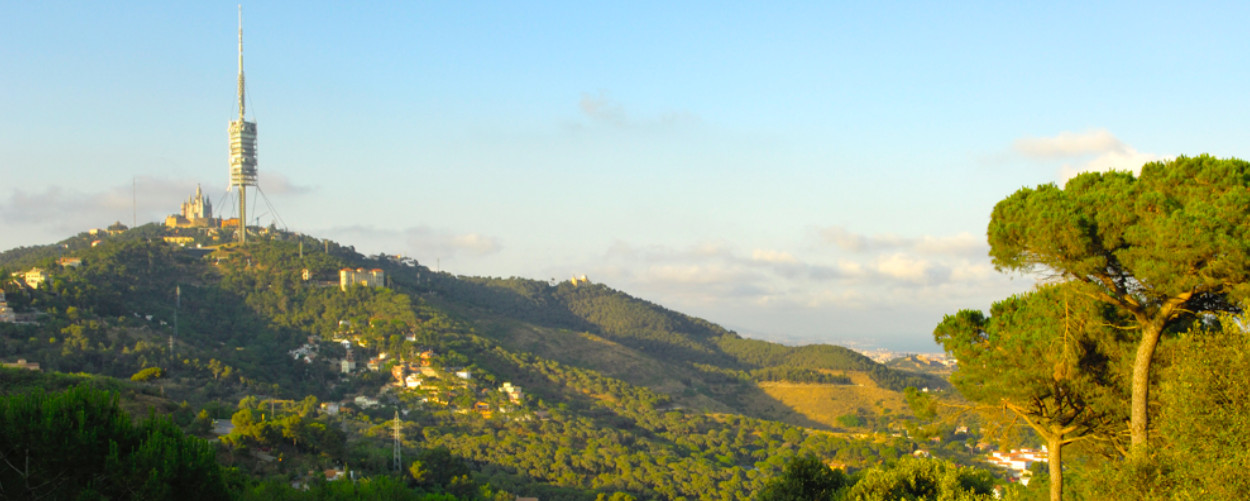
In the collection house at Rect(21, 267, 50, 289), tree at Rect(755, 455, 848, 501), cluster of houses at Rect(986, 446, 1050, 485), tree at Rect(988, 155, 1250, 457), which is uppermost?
house at Rect(21, 267, 50, 289)

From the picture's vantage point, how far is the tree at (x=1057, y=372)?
1001cm

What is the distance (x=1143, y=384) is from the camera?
29.8ft

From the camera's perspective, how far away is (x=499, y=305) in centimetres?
10225

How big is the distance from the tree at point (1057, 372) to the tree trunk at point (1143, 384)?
58 centimetres

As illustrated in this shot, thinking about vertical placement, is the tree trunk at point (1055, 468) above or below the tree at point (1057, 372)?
below

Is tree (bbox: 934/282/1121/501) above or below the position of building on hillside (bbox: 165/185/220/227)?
below

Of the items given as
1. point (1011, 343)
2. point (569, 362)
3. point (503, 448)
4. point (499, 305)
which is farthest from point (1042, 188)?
point (499, 305)

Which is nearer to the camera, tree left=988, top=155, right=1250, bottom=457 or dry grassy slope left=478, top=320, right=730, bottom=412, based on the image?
tree left=988, top=155, right=1250, bottom=457

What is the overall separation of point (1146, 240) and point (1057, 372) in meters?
1.98

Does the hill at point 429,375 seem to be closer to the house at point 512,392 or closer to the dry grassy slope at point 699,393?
the house at point 512,392

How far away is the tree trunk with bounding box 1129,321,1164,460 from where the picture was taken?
29.5 ft

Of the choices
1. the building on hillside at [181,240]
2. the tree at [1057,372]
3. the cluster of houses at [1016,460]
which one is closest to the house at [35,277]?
the building on hillside at [181,240]

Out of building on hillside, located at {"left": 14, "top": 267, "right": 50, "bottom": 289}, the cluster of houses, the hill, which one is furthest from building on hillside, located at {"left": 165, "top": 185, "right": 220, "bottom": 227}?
the cluster of houses

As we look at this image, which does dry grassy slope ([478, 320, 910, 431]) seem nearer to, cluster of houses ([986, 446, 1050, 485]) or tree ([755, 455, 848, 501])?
cluster of houses ([986, 446, 1050, 485])
